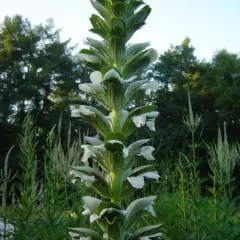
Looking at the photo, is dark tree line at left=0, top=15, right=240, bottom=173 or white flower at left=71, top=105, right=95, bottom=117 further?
dark tree line at left=0, top=15, right=240, bottom=173

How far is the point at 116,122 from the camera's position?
256 cm

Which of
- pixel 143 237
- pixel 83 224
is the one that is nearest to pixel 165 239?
pixel 83 224

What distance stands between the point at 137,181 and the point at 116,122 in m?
0.41

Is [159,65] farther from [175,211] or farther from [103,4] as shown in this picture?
[103,4]

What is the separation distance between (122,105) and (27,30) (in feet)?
132

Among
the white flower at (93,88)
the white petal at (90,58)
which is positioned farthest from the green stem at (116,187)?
the white petal at (90,58)

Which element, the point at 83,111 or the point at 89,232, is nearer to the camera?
the point at 89,232

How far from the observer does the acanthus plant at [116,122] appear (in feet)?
7.87

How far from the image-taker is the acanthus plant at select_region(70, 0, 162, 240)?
94.4 inches

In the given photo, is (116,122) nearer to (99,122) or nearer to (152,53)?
(99,122)

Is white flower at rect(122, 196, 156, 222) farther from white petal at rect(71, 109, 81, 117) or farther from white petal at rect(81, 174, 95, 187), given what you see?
white petal at rect(71, 109, 81, 117)

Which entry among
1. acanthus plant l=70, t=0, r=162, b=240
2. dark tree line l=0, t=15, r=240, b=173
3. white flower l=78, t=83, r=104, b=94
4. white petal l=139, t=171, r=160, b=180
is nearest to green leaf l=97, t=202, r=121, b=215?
acanthus plant l=70, t=0, r=162, b=240

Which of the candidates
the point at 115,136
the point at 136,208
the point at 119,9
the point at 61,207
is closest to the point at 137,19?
the point at 119,9

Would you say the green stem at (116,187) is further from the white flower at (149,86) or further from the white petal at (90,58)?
the white petal at (90,58)
